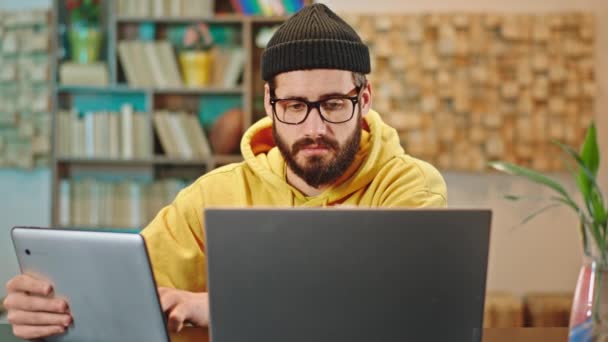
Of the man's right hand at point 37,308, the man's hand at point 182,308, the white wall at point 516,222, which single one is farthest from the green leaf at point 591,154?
the white wall at point 516,222

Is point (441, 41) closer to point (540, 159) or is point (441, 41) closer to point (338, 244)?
point (540, 159)

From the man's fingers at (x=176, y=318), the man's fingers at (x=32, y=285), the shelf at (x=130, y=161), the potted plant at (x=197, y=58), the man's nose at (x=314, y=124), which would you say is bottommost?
the man's fingers at (x=176, y=318)

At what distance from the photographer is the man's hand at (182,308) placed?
4.95ft

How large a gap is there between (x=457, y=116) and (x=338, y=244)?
124 inches

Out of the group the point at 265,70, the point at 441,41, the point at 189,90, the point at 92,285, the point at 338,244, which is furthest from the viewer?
the point at 189,90

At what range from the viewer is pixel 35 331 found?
135 cm

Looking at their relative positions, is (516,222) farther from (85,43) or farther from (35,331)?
(35,331)

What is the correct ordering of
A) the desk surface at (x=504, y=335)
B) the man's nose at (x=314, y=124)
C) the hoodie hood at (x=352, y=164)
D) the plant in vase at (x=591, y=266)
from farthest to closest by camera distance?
the hoodie hood at (x=352, y=164), the man's nose at (x=314, y=124), the desk surface at (x=504, y=335), the plant in vase at (x=591, y=266)

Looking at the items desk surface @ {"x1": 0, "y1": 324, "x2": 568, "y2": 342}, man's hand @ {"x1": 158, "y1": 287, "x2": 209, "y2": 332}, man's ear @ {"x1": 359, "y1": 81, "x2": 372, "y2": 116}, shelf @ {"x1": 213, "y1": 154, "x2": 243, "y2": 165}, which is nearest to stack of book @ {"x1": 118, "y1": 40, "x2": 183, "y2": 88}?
shelf @ {"x1": 213, "y1": 154, "x2": 243, "y2": 165}

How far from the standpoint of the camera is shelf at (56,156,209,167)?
14.3 feet

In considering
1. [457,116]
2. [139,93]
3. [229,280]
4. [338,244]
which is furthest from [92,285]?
[139,93]

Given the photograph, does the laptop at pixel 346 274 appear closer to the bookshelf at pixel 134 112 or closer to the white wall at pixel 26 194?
Result: the bookshelf at pixel 134 112

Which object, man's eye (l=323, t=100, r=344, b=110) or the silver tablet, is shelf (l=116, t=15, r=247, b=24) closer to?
man's eye (l=323, t=100, r=344, b=110)

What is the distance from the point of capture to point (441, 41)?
158 inches
